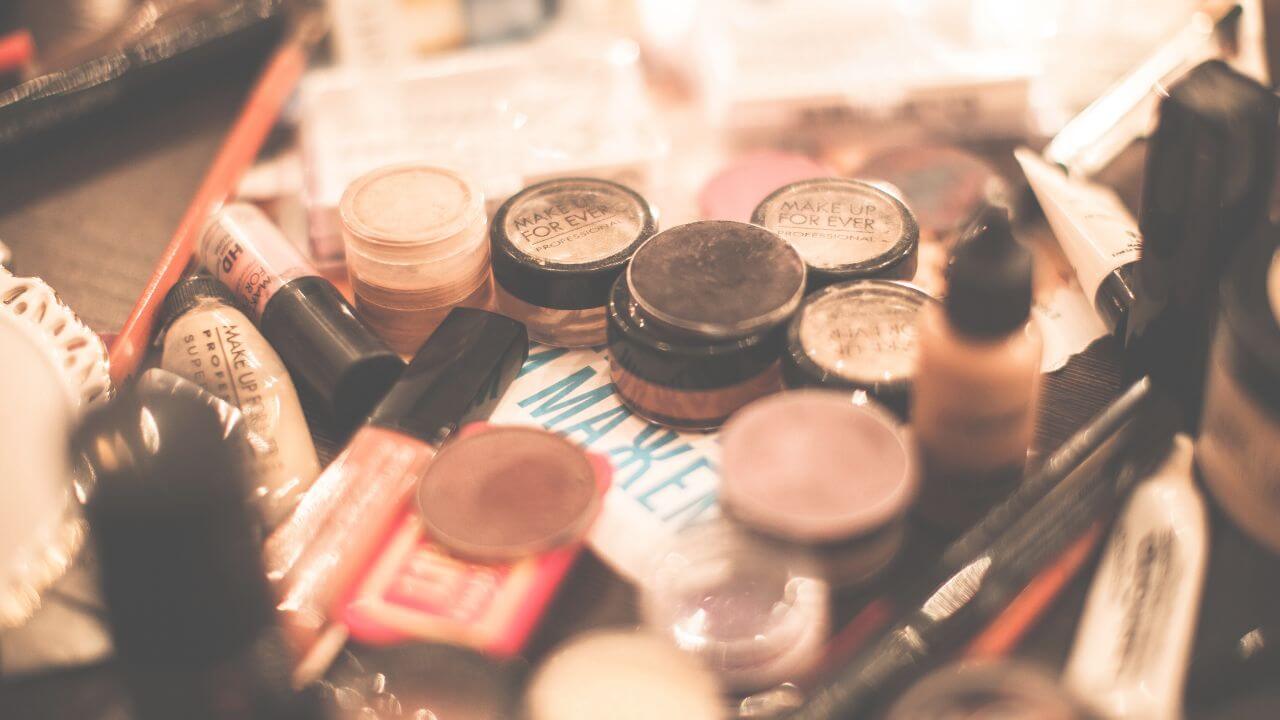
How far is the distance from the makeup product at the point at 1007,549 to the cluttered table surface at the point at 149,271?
0.03 metres

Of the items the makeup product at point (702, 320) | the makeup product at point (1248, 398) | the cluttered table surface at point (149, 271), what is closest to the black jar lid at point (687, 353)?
the makeup product at point (702, 320)

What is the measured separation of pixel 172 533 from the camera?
1.35 ft

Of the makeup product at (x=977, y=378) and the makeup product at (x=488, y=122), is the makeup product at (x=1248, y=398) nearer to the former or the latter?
the makeup product at (x=977, y=378)

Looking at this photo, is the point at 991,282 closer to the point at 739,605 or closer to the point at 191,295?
the point at 739,605

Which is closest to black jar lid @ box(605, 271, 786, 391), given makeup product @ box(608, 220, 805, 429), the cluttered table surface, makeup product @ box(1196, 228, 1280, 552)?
makeup product @ box(608, 220, 805, 429)

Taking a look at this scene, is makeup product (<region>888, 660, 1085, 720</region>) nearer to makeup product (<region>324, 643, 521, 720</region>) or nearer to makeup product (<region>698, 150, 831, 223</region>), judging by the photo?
makeup product (<region>324, 643, 521, 720</region>)

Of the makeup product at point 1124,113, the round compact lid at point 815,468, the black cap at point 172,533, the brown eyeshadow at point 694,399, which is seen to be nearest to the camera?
the black cap at point 172,533

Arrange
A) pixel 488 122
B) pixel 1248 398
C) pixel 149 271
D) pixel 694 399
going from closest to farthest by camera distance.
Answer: pixel 1248 398, pixel 694 399, pixel 149 271, pixel 488 122

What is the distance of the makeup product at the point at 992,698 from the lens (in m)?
0.41

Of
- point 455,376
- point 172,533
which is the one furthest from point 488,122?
point 172,533

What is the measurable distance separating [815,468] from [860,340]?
0.10 meters

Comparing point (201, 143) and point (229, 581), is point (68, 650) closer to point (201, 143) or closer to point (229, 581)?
point (229, 581)

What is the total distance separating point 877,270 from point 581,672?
286 millimetres

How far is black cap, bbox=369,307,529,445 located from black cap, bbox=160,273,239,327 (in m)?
0.13
